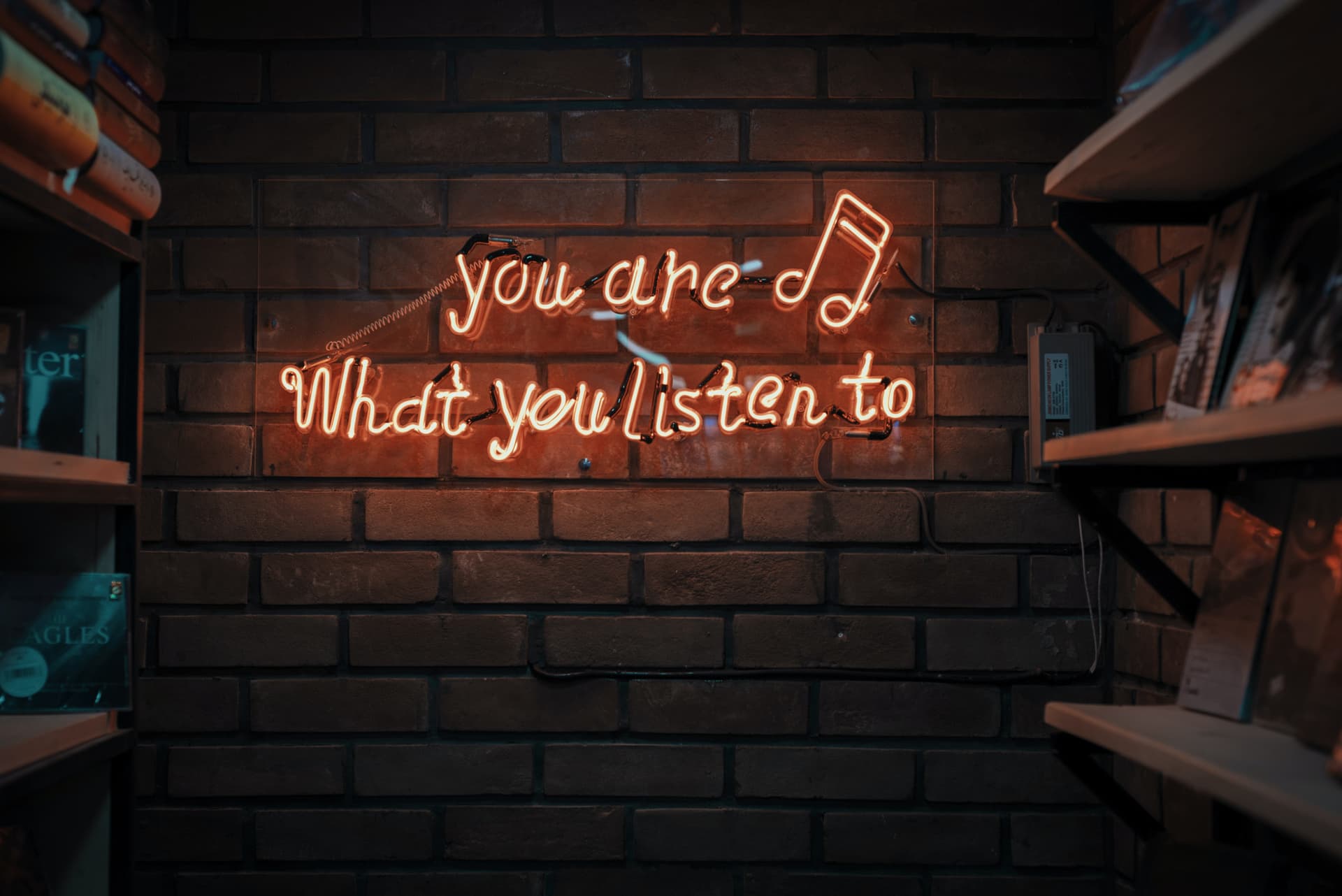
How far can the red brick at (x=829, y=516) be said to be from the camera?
7.27ft

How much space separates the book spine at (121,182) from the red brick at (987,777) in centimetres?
197

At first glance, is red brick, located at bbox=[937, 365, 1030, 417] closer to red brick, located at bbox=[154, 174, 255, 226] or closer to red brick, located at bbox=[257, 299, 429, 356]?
red brick, located at bbox=[257, 299, 429, 356]

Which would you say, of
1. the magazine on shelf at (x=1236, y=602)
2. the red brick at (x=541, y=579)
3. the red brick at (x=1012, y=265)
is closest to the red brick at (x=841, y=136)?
the red brick at (x=1012, y=265)

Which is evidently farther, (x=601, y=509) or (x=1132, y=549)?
(x=601, y=509)

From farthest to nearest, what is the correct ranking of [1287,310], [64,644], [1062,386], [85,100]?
[1062,386]
[64,644]
[85,100]
[1287,310]

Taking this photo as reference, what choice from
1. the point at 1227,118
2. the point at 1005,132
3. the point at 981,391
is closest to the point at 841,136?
the point at 1005,132

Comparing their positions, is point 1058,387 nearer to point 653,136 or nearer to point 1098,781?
point 1098,781

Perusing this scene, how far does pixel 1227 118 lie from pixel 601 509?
4.77 feet

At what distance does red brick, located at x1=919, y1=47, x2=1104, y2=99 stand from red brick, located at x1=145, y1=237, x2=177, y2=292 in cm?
188

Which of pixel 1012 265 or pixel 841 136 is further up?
pixel 841 136

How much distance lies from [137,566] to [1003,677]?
5.96 feet

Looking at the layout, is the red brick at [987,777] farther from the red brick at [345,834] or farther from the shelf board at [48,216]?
the shelf board at [48,216]

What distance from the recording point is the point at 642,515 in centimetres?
222

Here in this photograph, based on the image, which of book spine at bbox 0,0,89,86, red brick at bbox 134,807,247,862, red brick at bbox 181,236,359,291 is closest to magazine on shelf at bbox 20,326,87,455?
book spine at bbox 0,0,89,86
